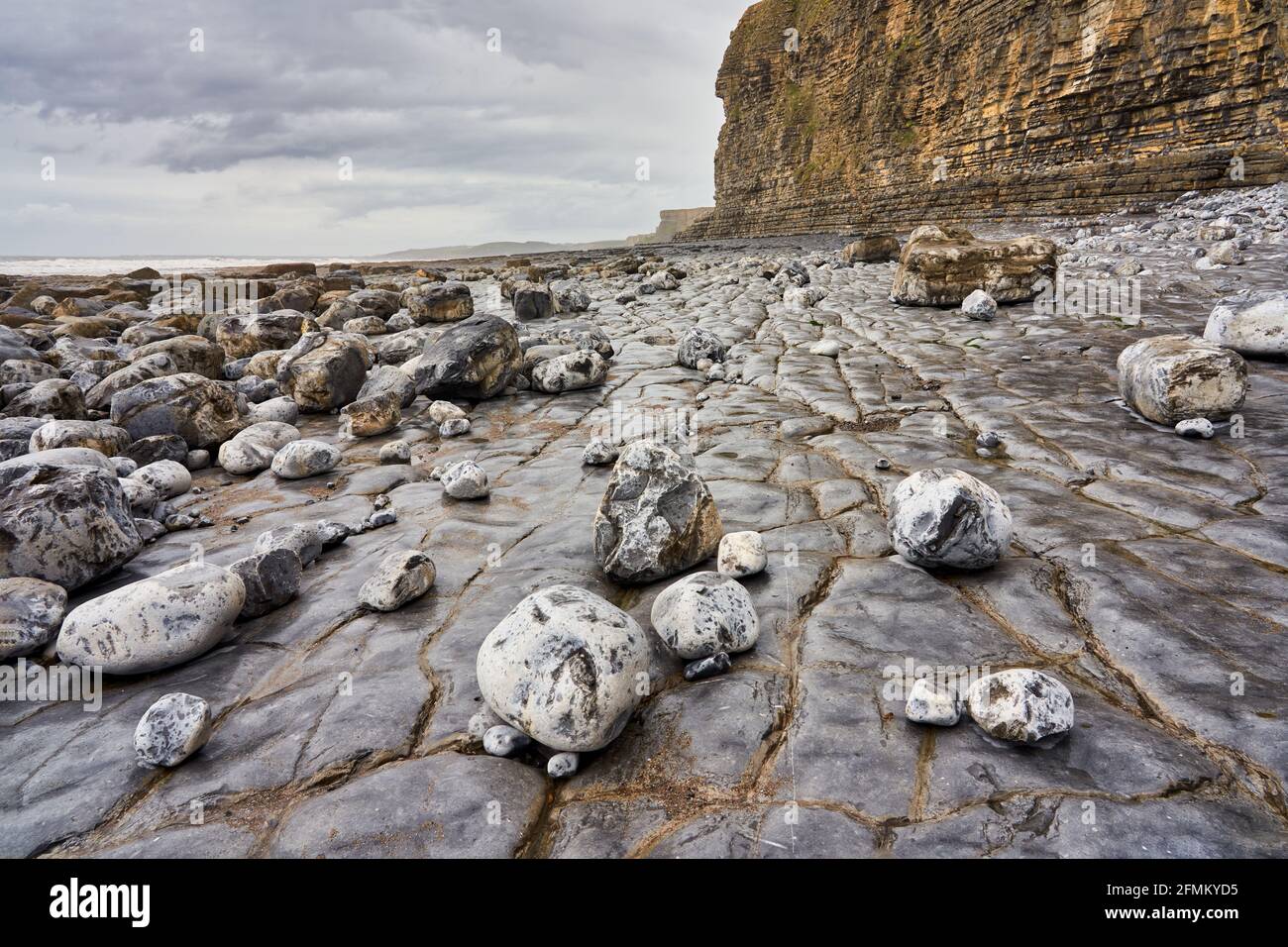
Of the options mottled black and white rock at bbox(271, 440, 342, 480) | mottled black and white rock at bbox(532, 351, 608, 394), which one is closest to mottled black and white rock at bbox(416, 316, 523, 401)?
mottled black and white rock at bbox(532, 351, 608, 394)

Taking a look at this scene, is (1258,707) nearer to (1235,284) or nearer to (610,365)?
(610,365)

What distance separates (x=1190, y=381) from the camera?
3650 millimetres

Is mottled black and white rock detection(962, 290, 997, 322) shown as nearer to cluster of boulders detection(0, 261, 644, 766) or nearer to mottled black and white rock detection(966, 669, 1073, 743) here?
cluster of boulders detection(0, 261, 644, 766)

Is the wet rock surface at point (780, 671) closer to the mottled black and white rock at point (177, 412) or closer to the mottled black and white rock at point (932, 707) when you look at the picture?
the mottled black and white rock at point (932, 707)

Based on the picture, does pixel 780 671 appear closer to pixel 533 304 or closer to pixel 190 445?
pixel 190 445

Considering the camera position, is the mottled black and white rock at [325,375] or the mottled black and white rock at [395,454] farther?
the mottled black and white rock at [325,375]

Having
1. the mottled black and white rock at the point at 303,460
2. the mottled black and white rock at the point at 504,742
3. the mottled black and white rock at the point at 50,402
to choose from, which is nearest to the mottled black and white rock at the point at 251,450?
the mottled black and white rock at the point at 303,460

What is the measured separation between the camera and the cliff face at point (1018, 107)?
49.4 feet

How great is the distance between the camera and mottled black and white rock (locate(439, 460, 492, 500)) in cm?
368

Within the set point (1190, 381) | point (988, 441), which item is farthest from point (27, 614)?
point (1190, 381)

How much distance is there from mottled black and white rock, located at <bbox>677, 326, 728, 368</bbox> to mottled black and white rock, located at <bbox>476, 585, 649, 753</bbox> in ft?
16.1

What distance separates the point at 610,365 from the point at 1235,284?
21.9ft

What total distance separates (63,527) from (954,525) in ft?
12.7

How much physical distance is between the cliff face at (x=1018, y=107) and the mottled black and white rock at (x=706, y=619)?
19.2 meters
